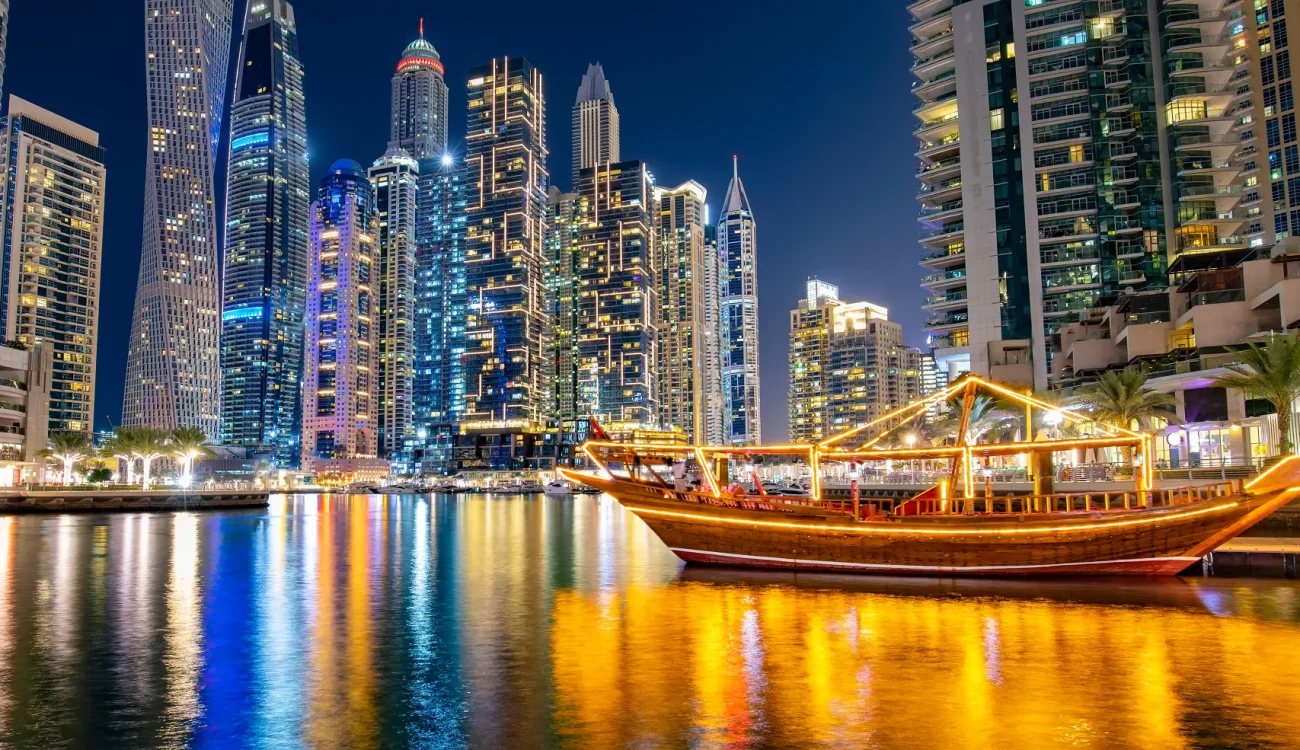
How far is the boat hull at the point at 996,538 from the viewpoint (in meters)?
27.5

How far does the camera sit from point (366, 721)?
13.5m

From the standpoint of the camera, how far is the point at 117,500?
289ft

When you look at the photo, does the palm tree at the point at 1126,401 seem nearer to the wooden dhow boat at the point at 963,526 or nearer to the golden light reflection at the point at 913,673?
the wooden dhow boat at the point at 963,526

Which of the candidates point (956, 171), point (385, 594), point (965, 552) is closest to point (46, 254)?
point (956, 171)

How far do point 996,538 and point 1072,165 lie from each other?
6825cm

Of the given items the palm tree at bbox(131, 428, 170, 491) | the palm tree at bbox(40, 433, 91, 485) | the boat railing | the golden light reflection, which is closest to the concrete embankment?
the palm tree at bbox(131, 428, 170, 491)

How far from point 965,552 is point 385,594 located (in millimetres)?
18603

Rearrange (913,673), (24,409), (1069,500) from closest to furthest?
(913,673), (1069,500), (24,409)

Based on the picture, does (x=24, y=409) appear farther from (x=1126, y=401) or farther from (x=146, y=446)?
(x=1126, y=401)

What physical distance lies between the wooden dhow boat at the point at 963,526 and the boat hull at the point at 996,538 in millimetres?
36

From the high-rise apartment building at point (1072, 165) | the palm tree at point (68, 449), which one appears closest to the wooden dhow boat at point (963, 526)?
the high-rise apartment building at point (1072, 165)

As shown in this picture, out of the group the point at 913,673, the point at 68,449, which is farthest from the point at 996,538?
the point at 68,449

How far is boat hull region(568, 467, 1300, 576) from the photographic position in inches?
1083

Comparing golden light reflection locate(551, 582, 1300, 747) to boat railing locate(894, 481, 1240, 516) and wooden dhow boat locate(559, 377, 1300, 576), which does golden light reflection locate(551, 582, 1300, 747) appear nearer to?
wooden dhow boat locate(559, 377, 1300, 576)
